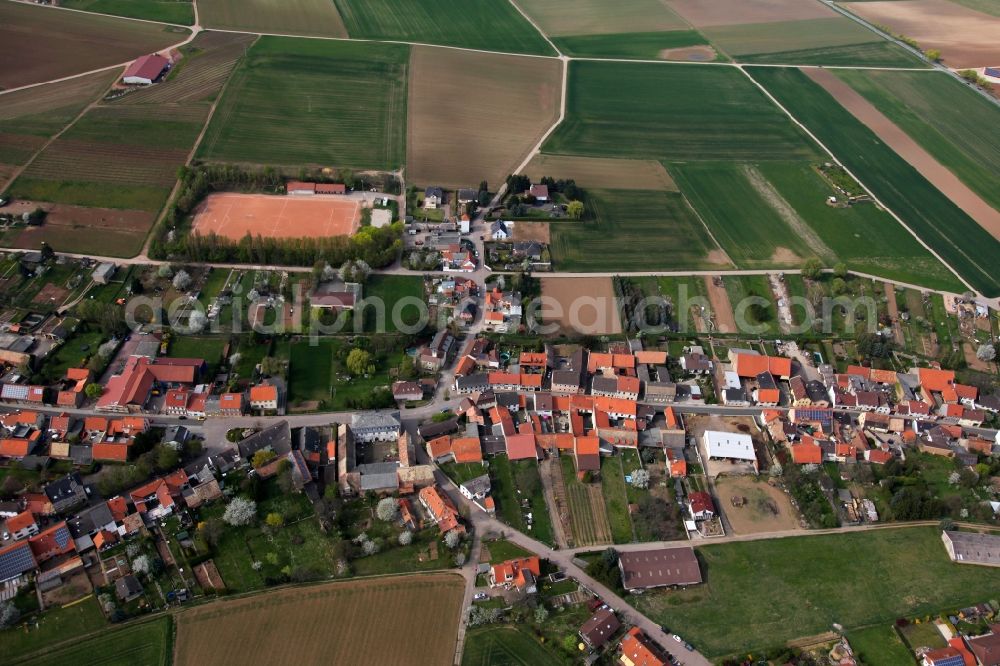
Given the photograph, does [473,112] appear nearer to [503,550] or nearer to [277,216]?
[277,216]

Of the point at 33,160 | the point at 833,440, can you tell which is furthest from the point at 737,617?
the point at 33,160

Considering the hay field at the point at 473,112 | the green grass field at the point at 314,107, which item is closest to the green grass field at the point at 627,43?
the hay field at the point at 473,112

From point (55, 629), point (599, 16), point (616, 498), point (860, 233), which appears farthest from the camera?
point (599, 16)

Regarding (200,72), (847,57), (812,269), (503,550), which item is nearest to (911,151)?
(847,57)

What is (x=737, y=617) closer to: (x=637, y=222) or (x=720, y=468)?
(x=720, y=468)

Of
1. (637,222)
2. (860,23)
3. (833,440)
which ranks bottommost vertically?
(833,440)

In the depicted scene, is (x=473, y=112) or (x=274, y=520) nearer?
(x=274, y=520)
